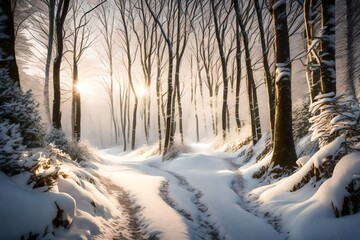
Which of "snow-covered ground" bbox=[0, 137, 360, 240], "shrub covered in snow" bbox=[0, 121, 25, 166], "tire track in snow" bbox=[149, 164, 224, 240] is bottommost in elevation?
"tire track in snow" bbox=[149, 164, 224, 240]

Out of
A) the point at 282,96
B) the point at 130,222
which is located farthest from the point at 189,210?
the point at 282,96

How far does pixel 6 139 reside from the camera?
11.6 ft

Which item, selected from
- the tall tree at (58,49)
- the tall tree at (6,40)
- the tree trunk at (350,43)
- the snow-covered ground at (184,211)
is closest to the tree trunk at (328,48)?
the snow-covered ground at (184,211)

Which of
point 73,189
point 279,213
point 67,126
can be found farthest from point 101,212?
point 67,126

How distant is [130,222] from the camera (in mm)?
4703

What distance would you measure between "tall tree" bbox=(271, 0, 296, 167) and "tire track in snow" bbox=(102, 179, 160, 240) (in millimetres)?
3902

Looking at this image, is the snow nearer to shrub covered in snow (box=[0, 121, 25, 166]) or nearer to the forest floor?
shrub covered in snow (box=[0, 121, 25, 166])

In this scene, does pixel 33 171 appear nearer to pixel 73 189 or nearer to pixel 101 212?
pixel 73 189

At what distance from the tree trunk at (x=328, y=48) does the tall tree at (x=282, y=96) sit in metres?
1.20

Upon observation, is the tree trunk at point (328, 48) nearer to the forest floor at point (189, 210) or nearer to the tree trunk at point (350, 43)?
the forest floor at point (189, 210)

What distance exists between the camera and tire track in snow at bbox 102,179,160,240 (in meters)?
4.02

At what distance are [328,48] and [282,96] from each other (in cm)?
163

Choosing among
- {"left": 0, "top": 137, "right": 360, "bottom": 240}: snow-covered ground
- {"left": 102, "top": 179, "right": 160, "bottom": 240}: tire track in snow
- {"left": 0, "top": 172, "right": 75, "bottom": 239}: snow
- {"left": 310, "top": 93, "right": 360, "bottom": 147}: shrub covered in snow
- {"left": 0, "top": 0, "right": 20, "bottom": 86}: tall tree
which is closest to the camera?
{"left": 0, "top": 172, "right": 75, "bottom": 239}: snow

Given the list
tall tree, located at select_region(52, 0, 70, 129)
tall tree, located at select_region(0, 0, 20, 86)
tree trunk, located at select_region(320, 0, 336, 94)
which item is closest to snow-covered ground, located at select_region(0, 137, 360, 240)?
tree trunk, located at select_region(320, 0, 336, 94)
